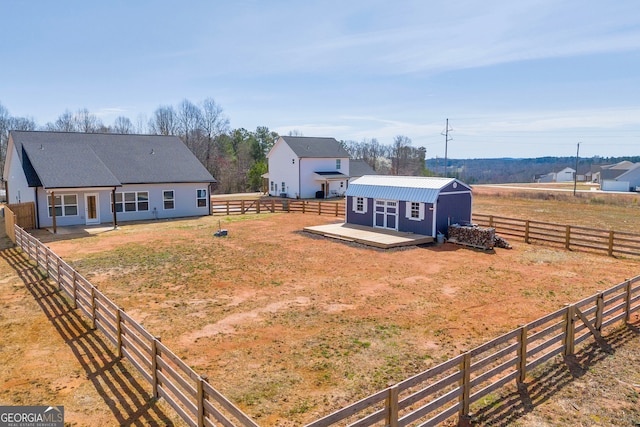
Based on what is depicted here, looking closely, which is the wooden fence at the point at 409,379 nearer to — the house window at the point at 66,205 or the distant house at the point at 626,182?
the house window at the point at 66,205

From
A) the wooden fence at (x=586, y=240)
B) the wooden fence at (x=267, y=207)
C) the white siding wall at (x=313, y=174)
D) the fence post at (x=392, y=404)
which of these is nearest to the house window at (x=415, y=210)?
the wooden fence at (x=586, y=240)

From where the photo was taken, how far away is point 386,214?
936 inches

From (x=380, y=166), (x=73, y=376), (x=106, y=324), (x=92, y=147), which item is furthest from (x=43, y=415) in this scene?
(x=380, y=166)

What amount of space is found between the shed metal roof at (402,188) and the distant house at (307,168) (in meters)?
19.5

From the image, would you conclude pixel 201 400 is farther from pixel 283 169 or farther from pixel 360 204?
pixel 283 169

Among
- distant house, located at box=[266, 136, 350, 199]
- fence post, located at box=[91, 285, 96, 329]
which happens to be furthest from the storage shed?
distant house, located at box=[266, 136, 350, 199]

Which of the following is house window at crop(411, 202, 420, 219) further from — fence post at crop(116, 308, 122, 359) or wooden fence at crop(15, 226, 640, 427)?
fence post at crop(116, 308, 122, 359)

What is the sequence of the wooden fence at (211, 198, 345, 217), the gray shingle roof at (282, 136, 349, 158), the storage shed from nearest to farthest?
the storage shed, the wooden fence at (211, 198, 345, 217), the gray shingle roof at (282, 136, 349, 158)

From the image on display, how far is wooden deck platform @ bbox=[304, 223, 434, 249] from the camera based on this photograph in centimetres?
2050

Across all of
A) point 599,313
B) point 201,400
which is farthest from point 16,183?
point 599,313

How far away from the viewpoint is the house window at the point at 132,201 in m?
27.7

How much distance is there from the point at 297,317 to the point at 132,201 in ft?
68.1

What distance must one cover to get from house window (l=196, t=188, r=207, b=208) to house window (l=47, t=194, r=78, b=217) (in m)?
7.86

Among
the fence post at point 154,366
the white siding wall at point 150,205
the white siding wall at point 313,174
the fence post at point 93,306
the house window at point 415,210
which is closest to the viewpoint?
the fence post at point 154,366
